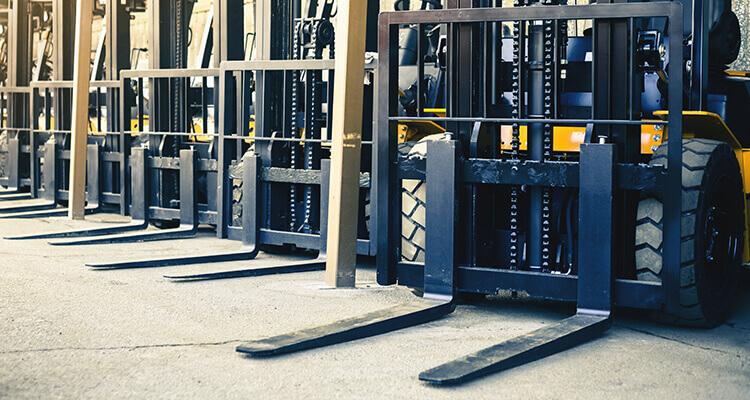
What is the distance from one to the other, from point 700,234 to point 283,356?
202 cm

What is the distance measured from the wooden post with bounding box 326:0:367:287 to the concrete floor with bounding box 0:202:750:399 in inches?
9.9

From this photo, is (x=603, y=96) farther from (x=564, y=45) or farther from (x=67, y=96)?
(x=67, y=96)

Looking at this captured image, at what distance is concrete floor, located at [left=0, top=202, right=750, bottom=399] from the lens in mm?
2881

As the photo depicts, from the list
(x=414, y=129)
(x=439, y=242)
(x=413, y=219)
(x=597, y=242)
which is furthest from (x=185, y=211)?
(x=597, y=242)

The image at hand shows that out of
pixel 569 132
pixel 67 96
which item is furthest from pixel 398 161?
pixel 67 96

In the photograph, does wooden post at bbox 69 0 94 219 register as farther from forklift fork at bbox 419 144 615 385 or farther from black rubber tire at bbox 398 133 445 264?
forklift fork at bbox 419 144 615 385

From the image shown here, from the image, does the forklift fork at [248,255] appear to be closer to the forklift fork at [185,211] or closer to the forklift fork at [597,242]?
the forklift fork at [185,211]

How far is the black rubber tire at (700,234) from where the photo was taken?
12.6 feet

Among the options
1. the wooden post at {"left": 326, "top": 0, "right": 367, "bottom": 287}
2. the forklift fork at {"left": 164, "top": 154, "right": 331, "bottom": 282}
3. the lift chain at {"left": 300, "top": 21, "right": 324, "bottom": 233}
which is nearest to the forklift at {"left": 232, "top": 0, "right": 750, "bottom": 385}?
the wooden post at {"left": 326, "top": 0, "right": 367, "bottom": 287}

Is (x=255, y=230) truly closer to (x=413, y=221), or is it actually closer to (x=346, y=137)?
(x=346, y=137)

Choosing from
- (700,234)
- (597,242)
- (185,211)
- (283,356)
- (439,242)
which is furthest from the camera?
(185,211)

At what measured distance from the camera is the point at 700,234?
153 inches

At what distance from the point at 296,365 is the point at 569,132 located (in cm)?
210

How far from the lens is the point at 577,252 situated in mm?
4059
